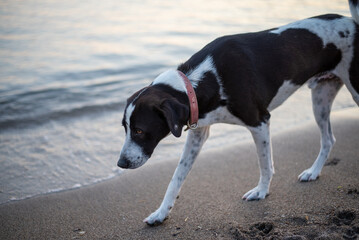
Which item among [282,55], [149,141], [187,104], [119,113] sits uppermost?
[282,55]

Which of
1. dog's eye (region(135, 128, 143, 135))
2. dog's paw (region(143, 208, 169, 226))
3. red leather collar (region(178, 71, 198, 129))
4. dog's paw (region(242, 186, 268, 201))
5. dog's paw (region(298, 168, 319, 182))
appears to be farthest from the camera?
dog's paw (region(298, 168, 319, 182))

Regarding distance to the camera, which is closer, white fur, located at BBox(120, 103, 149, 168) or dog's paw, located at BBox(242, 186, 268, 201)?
white fur, located at BBox(120, 103, 149, 168)

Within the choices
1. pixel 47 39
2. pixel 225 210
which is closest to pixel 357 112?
pixel 225 210

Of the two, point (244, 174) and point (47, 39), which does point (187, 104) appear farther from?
point (47, 39)

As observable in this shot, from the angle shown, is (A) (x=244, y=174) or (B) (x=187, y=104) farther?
(A) (x=244, y=174)

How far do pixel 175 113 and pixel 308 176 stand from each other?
184cm

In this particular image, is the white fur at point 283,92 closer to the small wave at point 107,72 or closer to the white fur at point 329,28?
the white fur at point 329,28

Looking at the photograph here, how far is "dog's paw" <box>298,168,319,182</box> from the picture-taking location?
4159mm

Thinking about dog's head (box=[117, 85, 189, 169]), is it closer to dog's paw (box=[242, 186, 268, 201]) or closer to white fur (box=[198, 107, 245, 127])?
white fur (box=[198, 107, 245, 127])

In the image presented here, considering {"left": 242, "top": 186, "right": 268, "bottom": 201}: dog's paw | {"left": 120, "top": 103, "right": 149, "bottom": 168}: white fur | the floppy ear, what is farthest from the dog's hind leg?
{"left": 120, "top": 103, "right": 149, "bottom": 168}: white fur

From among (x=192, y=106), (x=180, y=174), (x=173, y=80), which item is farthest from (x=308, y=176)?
(x=173, y=80)

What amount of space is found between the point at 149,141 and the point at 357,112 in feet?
13.5

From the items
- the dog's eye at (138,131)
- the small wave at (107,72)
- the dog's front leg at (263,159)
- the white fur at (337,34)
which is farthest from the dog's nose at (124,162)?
the small wave at (107,72)

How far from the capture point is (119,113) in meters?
6.84
